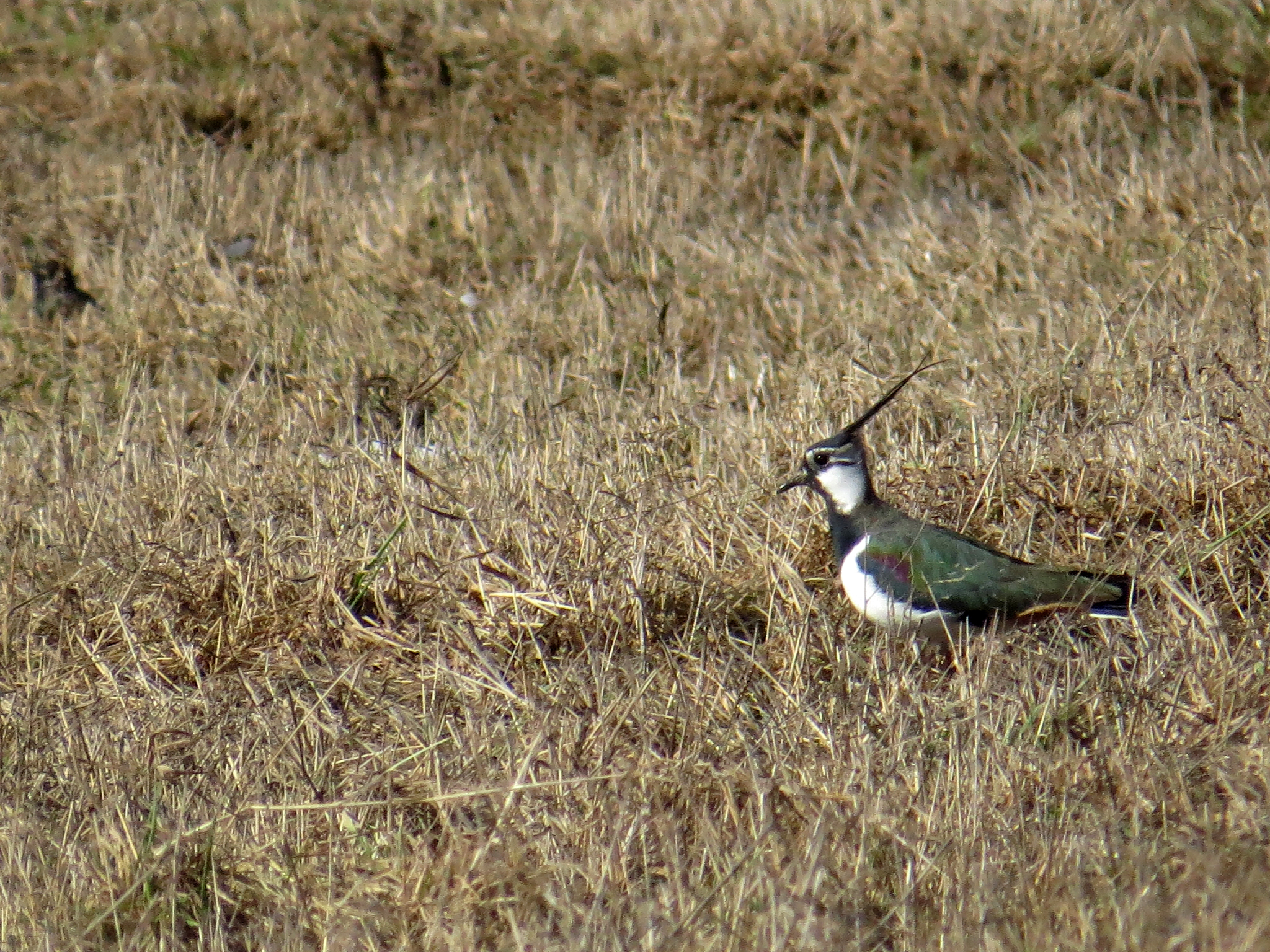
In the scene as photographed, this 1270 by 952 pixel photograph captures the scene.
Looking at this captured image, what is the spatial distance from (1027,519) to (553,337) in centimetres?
217

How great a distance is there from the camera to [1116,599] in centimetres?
405

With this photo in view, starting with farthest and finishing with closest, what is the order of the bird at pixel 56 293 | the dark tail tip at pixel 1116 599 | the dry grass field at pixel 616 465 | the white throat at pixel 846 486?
the bird at pixel 56 293 < the white throat at pixel 846 486 < the dark tail tip at pixel 1116 599 < the dry grass field at pixel 616 465

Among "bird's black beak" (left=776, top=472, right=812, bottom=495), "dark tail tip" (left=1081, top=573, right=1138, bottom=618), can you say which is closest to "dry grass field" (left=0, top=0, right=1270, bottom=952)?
"dark tail tip" (left=1081, top=573, right=1138, bottom=618)

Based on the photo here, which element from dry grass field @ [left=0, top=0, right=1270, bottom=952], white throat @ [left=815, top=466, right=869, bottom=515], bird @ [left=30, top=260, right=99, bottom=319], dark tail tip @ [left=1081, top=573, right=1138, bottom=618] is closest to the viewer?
dry grass field @ [left=0, top=0, right=1270, bottom=952]

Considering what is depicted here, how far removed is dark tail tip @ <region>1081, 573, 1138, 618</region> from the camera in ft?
13.2

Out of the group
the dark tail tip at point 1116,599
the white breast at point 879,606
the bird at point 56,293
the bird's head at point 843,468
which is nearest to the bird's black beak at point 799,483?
the bird's head at point 843,468

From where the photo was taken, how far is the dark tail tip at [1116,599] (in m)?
4.02

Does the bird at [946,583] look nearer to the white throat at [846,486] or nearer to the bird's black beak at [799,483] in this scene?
the white throat at [846,486]

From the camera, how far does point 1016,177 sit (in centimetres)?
671

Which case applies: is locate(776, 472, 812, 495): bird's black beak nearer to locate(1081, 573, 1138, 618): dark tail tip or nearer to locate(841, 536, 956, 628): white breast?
locate(841, 536, 956, 628): white breast

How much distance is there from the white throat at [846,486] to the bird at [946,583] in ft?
0.09

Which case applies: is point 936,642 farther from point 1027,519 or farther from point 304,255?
point 304,255

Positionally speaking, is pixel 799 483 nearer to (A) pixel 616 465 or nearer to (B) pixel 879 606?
(B) pixel 879 606

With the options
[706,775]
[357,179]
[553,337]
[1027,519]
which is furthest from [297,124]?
[706,775]
